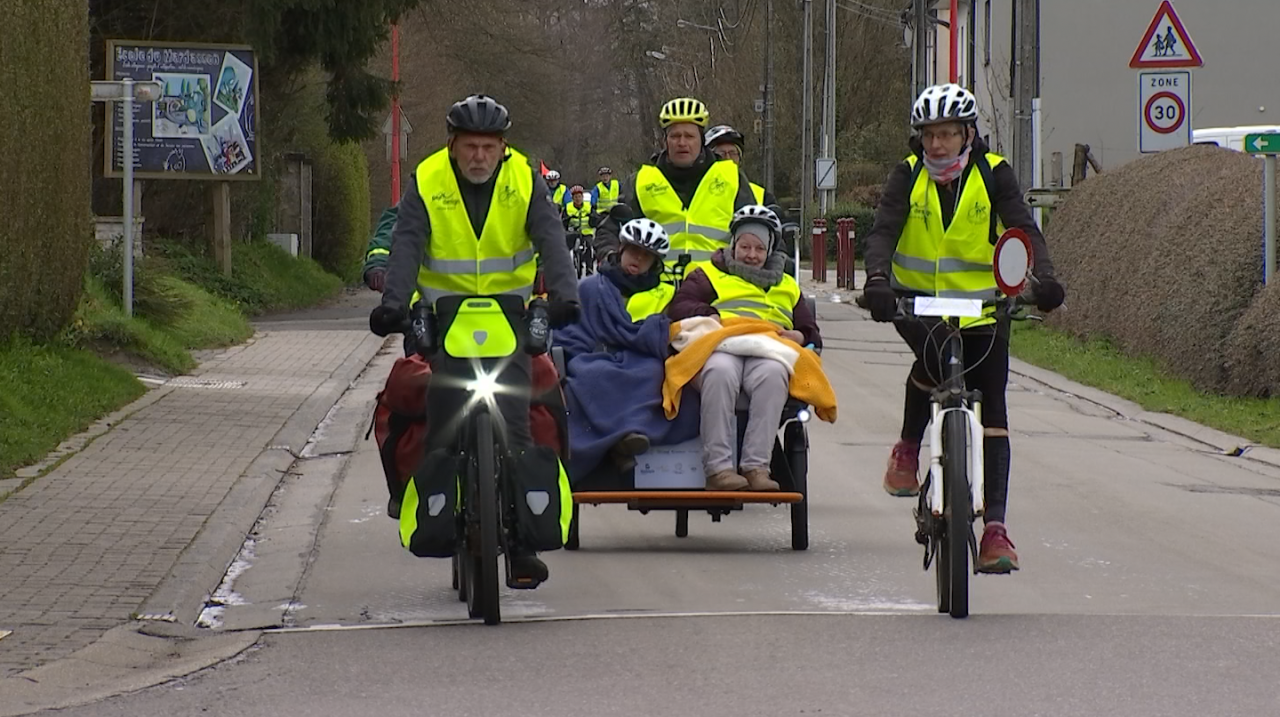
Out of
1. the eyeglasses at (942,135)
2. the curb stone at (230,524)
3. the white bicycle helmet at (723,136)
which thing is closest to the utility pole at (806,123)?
the curb stone at (230,524)

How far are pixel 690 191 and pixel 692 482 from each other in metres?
2.62

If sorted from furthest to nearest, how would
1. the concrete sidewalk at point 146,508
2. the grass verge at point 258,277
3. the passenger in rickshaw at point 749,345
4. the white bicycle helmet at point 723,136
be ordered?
the grass verge at point 258,277 < the white bicycle helmet at point 723,136 < the passenger in rickshaw at point 749,345 < the concrete sidewalk at point 146,508

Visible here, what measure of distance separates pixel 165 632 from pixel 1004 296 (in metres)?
3.30

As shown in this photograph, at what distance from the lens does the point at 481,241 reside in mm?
7918

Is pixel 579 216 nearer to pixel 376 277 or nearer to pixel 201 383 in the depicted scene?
pixel 201 383

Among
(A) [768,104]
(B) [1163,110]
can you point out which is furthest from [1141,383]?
(A) [768,104]

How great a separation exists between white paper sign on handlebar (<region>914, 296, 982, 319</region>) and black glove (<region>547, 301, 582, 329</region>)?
1.25 metres

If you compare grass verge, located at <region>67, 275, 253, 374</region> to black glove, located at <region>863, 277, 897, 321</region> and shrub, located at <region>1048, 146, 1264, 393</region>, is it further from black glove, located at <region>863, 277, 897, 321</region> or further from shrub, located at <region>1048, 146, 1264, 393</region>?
black glove, located at <region>863, 277, 897, 321</region>

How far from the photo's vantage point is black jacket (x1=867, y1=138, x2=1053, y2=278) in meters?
7.79

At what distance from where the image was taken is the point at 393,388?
316 inches

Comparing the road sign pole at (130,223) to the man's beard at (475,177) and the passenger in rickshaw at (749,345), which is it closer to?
the passenger in rickshaw at (749,345)

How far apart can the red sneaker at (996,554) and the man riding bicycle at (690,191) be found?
4.01 metres

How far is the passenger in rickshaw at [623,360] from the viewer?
9.28m

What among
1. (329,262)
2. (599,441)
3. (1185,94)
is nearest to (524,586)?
(599,441)
